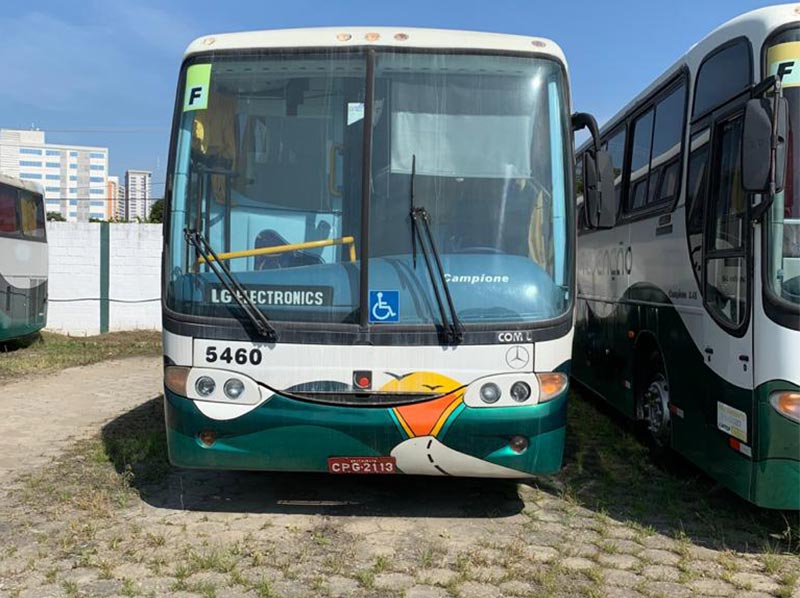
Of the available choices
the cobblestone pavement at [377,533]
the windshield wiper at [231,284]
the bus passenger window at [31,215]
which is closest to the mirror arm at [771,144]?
the cobblestone pavement at [377,533]

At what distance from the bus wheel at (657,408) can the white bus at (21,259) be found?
11.1 metres

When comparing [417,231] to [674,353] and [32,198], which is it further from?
[32,198]

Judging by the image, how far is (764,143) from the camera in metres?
3.77

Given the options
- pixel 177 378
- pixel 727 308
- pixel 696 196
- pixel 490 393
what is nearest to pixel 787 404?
pixel 727 308

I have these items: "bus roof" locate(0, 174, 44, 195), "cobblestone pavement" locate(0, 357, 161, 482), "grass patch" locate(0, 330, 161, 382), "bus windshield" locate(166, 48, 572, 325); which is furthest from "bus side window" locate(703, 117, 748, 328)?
"bus roof" locate(0, 174, 44, 195)

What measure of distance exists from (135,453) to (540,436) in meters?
3.71

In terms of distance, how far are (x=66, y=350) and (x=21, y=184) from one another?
330 centimetres

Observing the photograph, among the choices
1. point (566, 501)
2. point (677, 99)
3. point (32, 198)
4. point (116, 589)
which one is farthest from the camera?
point (32, 198)

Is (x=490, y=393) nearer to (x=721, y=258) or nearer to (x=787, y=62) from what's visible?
(x=721, y=258)

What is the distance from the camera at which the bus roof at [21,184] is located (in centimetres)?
1364

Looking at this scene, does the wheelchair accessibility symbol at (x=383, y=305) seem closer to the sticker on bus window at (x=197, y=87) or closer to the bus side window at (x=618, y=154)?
the sticker on bus window at (x=197, y=87)

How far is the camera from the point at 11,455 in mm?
6531

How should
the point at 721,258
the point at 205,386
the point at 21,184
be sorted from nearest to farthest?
the point at 205,386 → the point at 721,258 → the point at 21,184

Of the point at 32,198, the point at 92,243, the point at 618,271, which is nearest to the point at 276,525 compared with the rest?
the point at 618,271
